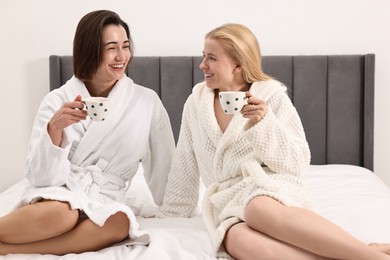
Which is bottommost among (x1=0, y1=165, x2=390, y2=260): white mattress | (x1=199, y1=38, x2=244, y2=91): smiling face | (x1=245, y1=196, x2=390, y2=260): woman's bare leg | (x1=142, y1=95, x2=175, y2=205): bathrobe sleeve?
(x1=0, y1=165, x2=390, y2=260): white mattress

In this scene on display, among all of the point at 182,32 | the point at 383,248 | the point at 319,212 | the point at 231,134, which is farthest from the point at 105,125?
the point at 182,32

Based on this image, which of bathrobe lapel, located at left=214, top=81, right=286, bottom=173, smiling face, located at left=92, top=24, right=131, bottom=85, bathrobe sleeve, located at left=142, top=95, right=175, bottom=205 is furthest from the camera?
bathrobe sleeve, located at left=142, top=95, right=175, bottom=205

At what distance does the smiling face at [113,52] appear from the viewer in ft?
6.95

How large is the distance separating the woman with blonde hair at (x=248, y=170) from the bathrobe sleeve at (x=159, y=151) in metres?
0.07

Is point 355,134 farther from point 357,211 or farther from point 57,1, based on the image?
point 57,1

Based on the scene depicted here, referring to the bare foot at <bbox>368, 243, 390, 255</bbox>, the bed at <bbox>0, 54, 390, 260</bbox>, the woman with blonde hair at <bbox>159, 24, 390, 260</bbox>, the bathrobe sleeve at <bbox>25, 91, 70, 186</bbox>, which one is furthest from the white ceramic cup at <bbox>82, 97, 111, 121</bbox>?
the bed at <bbox>0, 54, 390, 260</bbox>

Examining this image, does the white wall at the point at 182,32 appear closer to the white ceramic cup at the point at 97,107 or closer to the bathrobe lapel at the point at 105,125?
the bathrobe lapel at the point at 105,125

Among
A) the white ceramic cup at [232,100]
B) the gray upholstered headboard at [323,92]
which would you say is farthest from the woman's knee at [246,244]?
the gray upholstered headboard at [323,92]

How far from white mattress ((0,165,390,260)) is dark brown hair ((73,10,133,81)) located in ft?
1.76

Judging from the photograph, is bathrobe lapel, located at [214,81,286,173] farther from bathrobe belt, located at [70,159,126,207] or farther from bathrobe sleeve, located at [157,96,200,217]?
bathrobe belt, located at [70,159,126,207]

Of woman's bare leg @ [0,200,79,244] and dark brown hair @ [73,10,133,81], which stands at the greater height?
dark brown hair @ [73,10,133,81]

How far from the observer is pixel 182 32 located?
3.22 metres

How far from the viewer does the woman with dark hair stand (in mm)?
1821

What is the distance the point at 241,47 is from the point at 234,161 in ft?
1.30
